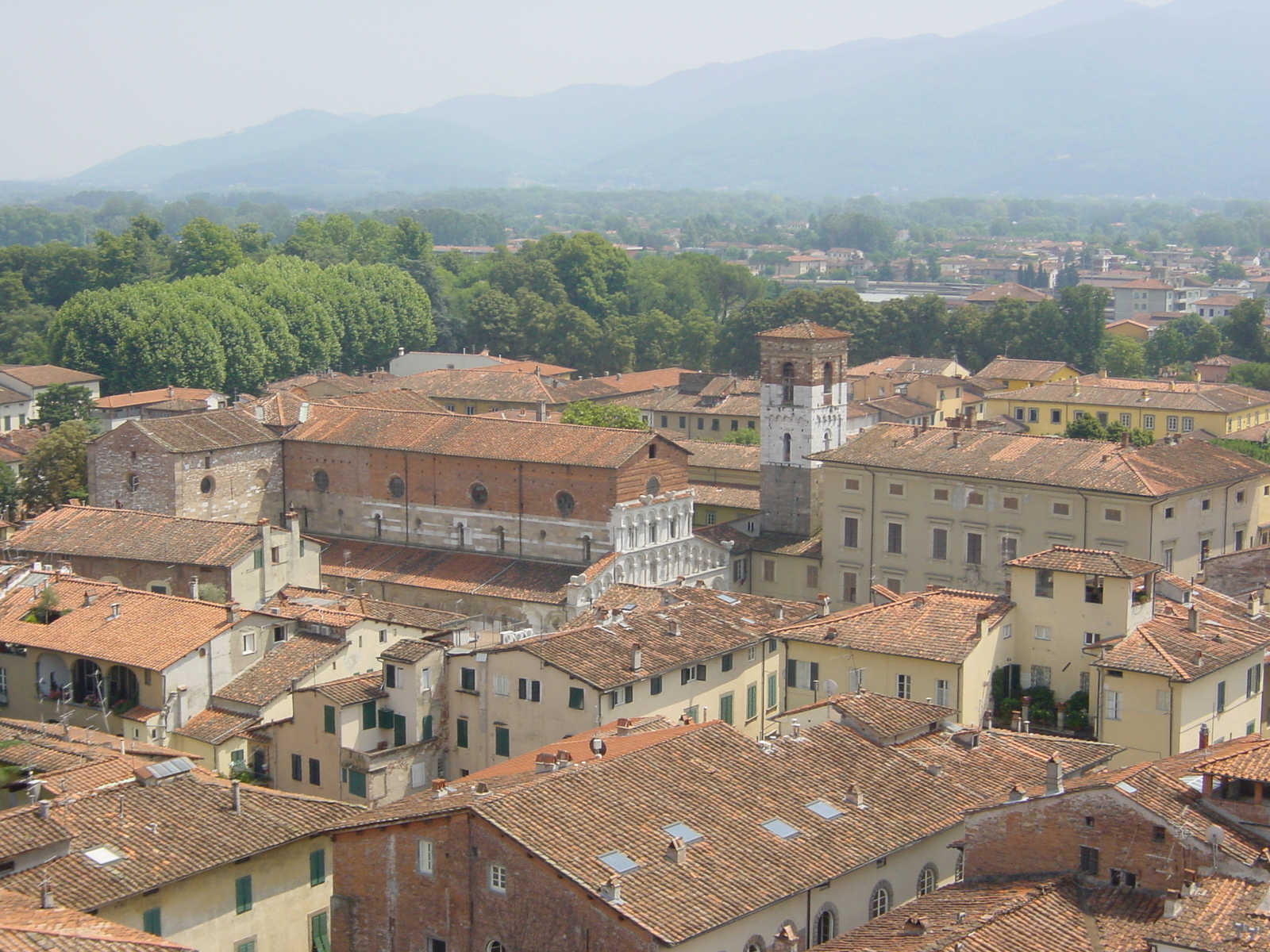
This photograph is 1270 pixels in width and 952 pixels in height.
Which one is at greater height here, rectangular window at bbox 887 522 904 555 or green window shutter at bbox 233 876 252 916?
green window shutter at bbox 233 876 252 916

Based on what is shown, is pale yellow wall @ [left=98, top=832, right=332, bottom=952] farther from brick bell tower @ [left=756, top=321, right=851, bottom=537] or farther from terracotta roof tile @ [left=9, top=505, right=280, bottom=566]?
brick bell tower @ [left=756, top=321, right=851, bottom=537]

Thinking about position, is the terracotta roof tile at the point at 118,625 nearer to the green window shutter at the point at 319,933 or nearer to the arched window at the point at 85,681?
the arched window at the point at 85,681

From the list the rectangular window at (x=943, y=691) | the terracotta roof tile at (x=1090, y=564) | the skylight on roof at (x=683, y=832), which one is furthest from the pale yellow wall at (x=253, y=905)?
the terracotta roof tile at (x=1090, y=564)

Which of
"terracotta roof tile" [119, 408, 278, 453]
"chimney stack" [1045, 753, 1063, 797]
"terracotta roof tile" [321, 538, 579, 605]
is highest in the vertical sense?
"terracotta roof tile" [119, 408, 278, 453]

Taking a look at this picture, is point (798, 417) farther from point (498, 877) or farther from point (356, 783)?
point (498, 877)

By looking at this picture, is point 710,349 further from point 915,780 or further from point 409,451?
point 915,780

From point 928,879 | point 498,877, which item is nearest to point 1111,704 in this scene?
point 928,879

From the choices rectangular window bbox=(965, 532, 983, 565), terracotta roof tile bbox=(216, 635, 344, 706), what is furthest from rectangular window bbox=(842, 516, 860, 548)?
terracotta roof tile bbox=(216, 635, 344, 706)
